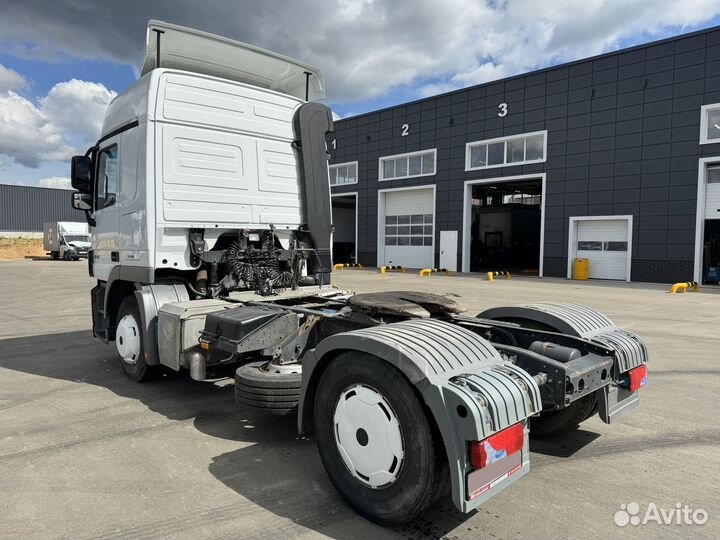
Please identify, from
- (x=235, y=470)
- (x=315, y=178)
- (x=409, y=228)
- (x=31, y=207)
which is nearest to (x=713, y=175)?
(x=409, y=228)

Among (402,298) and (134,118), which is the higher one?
(134,118)

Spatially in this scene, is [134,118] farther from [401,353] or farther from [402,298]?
[401,353]

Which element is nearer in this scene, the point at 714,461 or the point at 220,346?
the point at 714,461

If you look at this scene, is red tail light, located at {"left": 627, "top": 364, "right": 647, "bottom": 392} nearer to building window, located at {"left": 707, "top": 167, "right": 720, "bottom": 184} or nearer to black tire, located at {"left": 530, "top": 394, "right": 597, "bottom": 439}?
A: black tire, located at {"left": 530, "top": 394, "right": 597, "bottom": 439}

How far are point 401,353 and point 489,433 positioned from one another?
1.93 ft

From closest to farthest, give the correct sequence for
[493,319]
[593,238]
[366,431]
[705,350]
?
[366,431] < [493,319] < [705,350] < [593,238]

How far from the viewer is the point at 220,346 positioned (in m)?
4.26

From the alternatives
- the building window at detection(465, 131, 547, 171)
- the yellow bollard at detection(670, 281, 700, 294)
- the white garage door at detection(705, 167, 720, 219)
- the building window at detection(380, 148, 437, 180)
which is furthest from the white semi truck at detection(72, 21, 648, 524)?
the building window at detection(380, 148, 437, 180)

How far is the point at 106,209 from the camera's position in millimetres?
5980

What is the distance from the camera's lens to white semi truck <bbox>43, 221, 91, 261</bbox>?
3816 centimetres

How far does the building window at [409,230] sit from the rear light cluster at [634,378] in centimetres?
2707

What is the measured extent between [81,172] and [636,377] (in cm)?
636

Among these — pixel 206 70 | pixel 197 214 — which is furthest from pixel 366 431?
pixel 206 70

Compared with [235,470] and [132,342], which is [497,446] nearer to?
[235,470]
